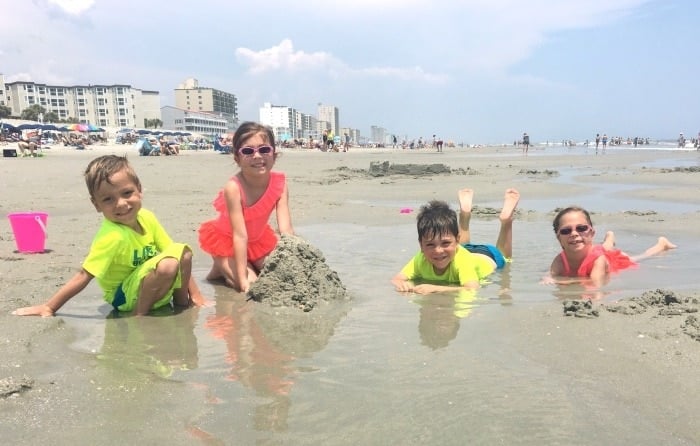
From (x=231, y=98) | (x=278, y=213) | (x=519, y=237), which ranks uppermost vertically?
(x=231, y=98)

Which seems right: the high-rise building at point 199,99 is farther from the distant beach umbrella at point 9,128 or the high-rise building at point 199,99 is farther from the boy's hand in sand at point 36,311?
the boy's hand in sand at point 36,311

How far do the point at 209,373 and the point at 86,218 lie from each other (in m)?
5.72

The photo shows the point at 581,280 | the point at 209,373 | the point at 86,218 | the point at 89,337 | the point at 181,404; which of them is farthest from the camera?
the point at 86,218

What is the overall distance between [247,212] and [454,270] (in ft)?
5.62

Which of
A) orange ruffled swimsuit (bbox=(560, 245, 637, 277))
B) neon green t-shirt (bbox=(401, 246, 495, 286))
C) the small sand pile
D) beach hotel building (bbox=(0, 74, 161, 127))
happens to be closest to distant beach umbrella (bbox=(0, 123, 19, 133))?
the small sand pile

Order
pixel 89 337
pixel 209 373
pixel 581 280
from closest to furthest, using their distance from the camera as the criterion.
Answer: pixel 209 373
pixel 89 337
pixel 581 280

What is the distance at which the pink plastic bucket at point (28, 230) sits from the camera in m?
4.93

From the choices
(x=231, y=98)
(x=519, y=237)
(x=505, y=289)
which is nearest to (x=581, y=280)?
(x=505, y=289)

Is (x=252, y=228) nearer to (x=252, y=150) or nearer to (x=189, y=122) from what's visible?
(x=252, y=150)

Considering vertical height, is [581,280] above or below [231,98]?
below

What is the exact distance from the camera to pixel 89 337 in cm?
285

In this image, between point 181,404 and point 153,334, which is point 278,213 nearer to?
point 153,334

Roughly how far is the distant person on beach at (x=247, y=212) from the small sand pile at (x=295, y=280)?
436mm

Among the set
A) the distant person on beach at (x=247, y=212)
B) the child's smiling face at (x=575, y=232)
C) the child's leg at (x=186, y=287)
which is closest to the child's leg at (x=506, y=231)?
the child's smiling face at (x=575, y=232)
